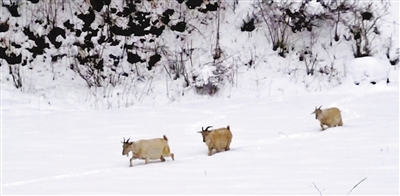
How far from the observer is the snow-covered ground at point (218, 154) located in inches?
168

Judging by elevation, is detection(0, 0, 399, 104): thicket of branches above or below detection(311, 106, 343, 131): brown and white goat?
above

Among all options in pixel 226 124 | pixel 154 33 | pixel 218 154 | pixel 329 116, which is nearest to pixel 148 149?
pixel 218 154

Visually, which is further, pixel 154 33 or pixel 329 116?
pixel 154 33

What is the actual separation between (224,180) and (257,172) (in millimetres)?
372

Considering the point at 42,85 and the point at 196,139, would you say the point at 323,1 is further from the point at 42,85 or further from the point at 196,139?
the point at 196,139

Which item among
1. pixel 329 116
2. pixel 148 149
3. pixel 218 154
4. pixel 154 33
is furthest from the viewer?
Result: pixel 154 33

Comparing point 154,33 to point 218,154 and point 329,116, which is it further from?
point 218,154

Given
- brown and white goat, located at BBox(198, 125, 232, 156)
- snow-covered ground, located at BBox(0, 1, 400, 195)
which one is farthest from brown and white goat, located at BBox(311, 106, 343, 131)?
brown and white goat, located at BBox(198, 125, 232, 156)

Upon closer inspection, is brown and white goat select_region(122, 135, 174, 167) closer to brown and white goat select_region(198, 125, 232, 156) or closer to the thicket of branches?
brown and white goat select_region(198, 125, 232, 156)

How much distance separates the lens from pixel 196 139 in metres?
7.46

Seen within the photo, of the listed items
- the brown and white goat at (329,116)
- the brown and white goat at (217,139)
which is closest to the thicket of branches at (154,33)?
the brown and white goat at (329,116)

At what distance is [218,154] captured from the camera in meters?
6.03

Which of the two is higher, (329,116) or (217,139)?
(329,116)

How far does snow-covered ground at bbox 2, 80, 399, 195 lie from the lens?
4.26 metres
